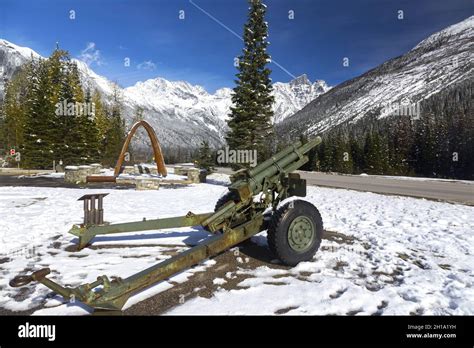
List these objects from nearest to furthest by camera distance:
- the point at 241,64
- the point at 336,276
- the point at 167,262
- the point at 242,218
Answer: the point at 167,262, the point at 336,276, the point at 242,218, the point at 241,64

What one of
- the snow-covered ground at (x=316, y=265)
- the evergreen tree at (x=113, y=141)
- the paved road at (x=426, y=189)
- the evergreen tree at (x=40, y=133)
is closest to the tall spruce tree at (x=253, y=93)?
the paved road at (x=426, y=189)

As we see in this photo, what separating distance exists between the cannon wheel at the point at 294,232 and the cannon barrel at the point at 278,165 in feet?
2.28

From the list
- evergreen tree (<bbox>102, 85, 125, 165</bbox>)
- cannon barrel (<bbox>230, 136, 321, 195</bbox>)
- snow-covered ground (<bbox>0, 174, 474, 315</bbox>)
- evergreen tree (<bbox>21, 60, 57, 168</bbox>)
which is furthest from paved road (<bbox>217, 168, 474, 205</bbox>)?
evergreen tree (<bbox>102, 85, 125, 165</bbox>)

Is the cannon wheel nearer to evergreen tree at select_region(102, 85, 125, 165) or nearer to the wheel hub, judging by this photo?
the wheel hub

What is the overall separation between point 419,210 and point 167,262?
8880 mm

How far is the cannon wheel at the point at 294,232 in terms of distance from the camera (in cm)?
444

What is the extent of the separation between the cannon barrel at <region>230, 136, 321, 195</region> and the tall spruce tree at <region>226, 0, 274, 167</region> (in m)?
13.3

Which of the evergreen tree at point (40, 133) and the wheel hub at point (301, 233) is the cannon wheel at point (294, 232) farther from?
the evergreen tree at point (40, 133)

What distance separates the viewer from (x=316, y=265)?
472 centimetres

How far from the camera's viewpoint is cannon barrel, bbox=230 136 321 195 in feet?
16.4
